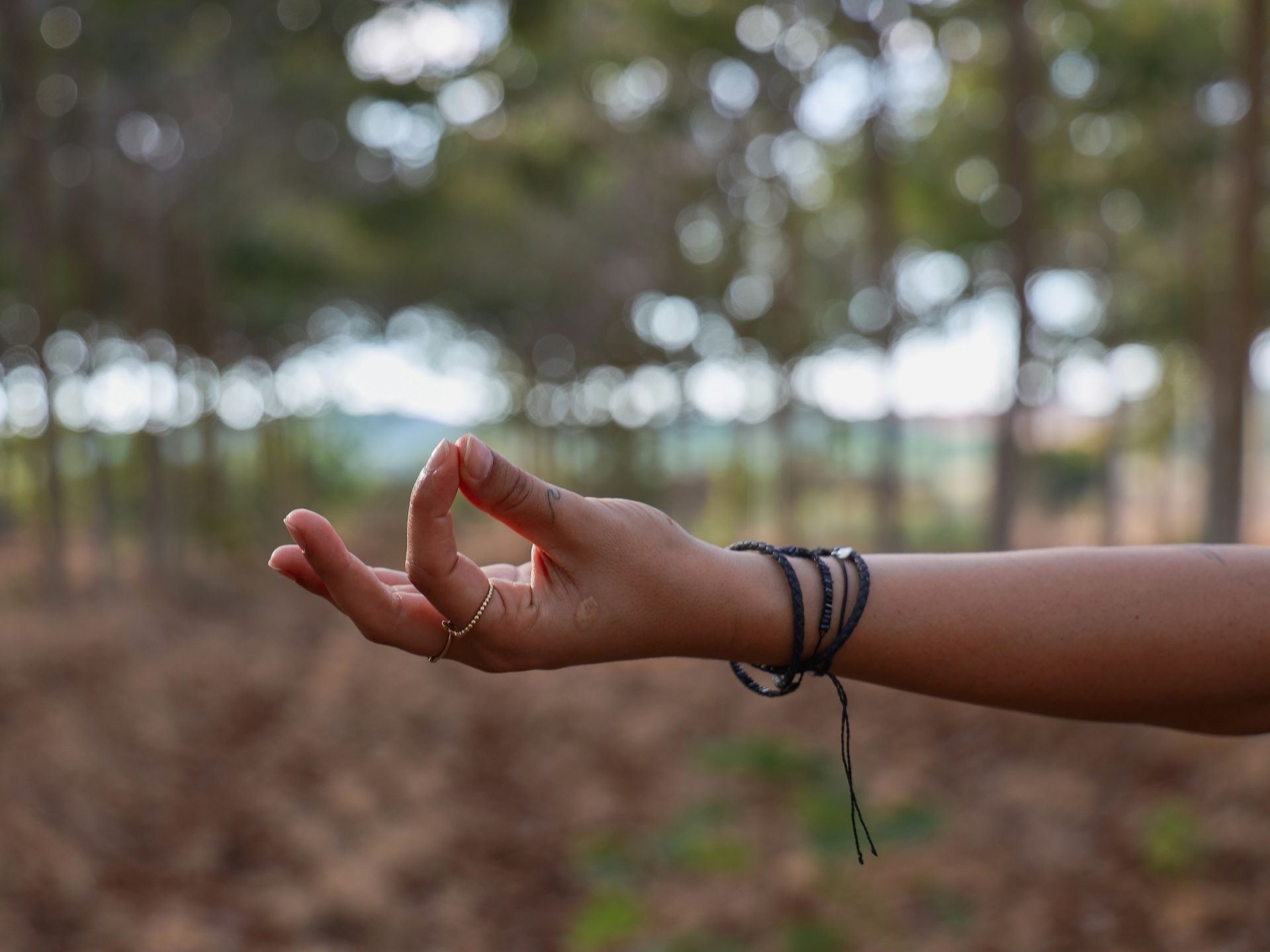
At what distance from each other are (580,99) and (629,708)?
9.15m

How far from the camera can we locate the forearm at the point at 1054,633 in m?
1.75

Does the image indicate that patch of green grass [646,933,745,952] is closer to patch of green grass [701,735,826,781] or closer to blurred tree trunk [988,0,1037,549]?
patch of green grass [701,735,826,781]

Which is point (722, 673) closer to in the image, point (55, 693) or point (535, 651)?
point (55, 693)

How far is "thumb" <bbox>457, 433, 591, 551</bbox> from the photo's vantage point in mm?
1477

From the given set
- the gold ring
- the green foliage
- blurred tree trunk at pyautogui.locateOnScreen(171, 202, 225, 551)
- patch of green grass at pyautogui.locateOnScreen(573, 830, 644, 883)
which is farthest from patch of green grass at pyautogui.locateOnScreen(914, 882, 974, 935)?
the green foliage

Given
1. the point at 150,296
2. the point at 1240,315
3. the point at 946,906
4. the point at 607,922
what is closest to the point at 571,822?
the point at 607,922

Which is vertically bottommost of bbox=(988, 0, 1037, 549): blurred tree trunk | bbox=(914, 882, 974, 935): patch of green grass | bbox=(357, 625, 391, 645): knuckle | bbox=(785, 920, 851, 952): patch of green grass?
bbox=(785, 920, 851, 952): patch of green grass

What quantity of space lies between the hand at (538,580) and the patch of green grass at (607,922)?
130 inches

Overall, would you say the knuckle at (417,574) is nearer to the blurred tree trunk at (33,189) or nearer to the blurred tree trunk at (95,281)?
the blurred tree trunk at (33,189)

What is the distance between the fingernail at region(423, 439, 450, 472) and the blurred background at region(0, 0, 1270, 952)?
11.5 ft

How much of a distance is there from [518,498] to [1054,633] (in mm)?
925

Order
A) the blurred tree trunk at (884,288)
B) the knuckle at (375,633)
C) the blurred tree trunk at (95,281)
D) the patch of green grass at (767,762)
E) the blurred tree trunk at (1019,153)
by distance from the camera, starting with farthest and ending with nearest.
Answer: the blurred tree trunk at (95,281) → the blurred tree trunk at (884,288) → the blurred tree trunk at (1019,153) → the patch of green grass at (767,762) → the knuckle at (375,633)

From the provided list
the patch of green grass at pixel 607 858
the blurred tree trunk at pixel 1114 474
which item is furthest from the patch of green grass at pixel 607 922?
the blurred tree trunk at pixel 1114 474

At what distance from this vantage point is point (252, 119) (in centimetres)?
1056
